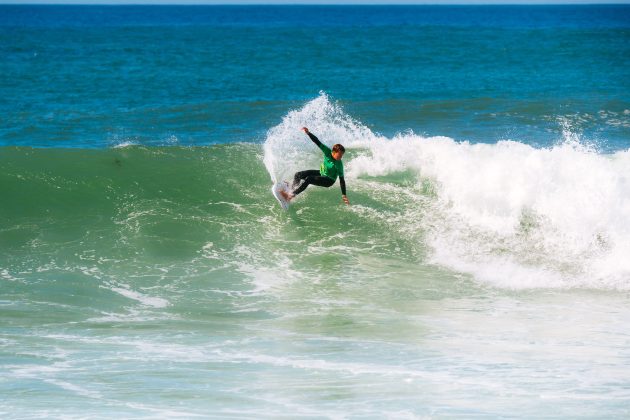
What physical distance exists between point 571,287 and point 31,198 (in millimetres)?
8857

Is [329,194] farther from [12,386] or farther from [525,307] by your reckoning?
[12,386]

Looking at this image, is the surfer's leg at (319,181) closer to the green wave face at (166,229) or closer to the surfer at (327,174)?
the surfer at (327,174)

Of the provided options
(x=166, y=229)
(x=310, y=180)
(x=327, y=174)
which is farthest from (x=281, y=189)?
(x=166, y=229)

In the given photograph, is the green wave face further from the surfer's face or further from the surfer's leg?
the surfer's face

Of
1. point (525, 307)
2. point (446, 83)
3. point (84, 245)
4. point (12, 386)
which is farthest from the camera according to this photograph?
point (446, 83)

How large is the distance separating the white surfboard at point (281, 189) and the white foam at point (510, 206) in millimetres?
1638

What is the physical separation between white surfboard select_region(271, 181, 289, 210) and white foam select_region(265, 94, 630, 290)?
5.37 feet

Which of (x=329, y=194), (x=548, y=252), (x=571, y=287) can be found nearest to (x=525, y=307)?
(x=571, y=287)

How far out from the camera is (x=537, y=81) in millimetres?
34031

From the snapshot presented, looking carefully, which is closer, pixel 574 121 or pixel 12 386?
pixel 12 386

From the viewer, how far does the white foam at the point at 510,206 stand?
11617 millimetres

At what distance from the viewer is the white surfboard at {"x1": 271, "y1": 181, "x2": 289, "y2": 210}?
1365 cm

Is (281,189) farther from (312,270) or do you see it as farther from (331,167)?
(312,270)

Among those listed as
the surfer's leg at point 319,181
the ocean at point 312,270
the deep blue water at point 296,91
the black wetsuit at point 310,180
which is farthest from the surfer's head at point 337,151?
the deep blue water at point 296,91
